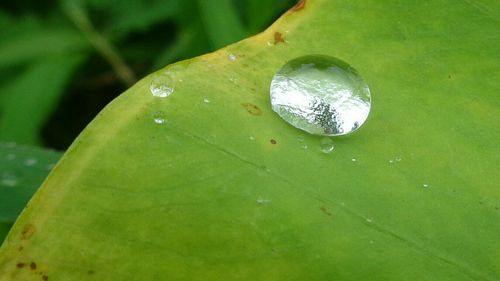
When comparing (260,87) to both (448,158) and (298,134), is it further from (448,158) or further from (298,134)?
(448,158)

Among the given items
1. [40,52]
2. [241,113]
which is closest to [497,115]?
[241,113]

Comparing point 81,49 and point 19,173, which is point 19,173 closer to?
point 19,173

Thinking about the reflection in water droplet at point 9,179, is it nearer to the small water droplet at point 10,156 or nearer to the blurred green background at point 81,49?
the small water droplet at point 10,156

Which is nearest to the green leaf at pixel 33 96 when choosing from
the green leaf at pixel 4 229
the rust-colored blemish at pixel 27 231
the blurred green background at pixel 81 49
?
the blurred green background at pixel 81 49

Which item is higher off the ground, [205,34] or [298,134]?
[298,134]

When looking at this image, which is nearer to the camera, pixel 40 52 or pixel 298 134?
pixel 298 134
